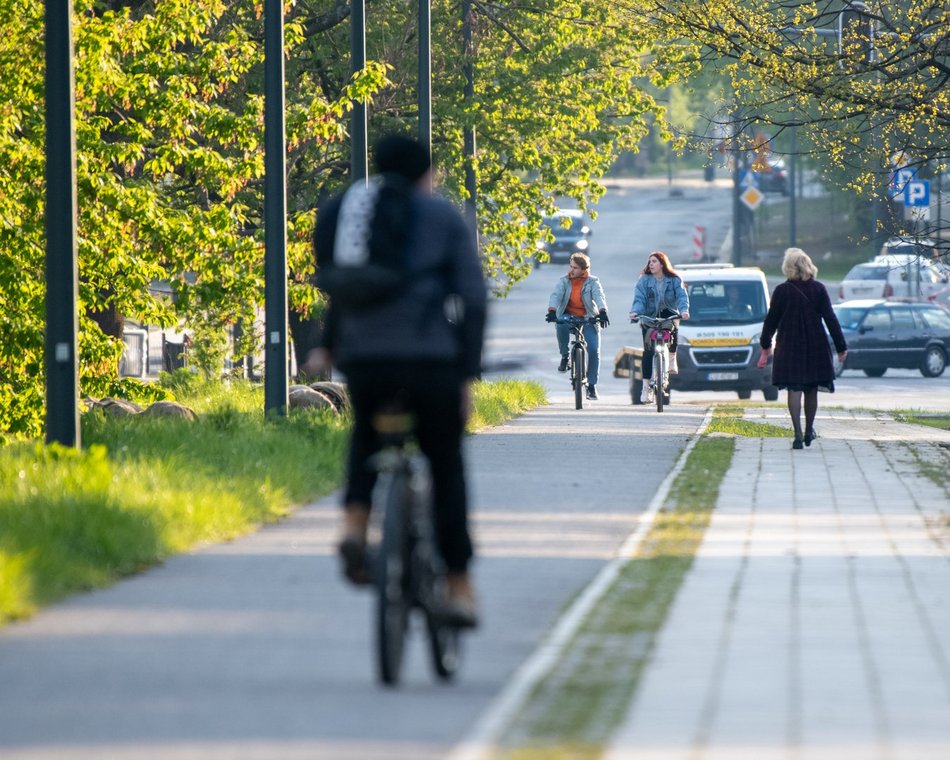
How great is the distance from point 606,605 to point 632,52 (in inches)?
969

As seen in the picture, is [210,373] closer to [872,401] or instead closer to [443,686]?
[872,401]

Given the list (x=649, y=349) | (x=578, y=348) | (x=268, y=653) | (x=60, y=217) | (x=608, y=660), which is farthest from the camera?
(x=578, y=348)

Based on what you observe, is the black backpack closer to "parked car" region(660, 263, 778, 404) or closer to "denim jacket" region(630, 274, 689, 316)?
"denim jacket" region(630, 274, 689, 316)

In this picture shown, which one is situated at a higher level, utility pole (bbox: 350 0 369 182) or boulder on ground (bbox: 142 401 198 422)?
utility pole (bbox: 350 0 369 182)

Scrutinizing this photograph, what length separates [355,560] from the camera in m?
6.89

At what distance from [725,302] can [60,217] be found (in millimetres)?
21126

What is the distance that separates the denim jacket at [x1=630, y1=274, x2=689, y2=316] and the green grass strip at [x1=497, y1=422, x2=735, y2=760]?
11011mm

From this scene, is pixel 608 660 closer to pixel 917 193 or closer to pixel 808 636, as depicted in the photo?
pixel 808 636

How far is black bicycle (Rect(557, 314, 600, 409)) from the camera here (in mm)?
23295

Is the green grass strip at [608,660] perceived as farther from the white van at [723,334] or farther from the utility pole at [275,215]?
the white van at [723,334]

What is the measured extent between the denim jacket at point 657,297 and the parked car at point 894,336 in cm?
1972

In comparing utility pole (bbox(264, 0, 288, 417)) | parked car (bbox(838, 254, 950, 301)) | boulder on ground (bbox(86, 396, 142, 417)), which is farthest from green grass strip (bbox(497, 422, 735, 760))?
parked car (bbox(838, 254, 950, 301))

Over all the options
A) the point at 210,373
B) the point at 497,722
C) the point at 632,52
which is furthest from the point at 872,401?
the point at 497,722

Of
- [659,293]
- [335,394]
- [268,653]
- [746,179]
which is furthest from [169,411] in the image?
[746,179]
